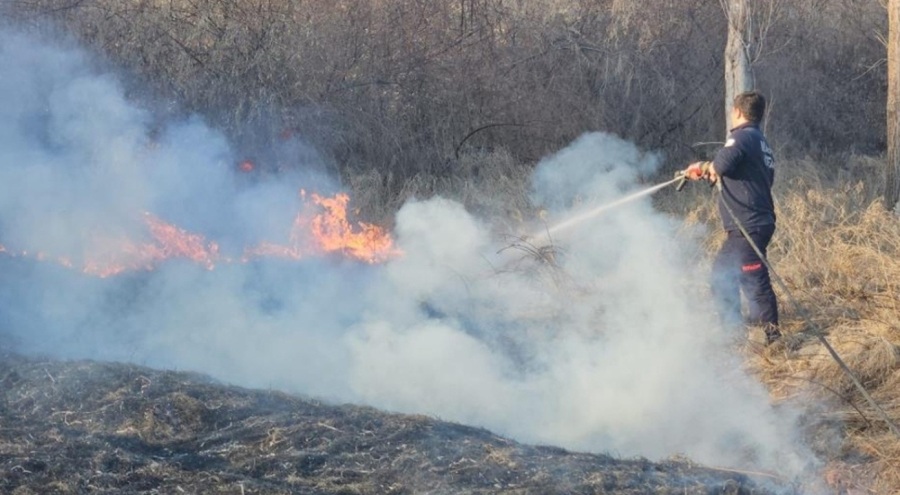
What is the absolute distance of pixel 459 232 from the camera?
10.0 meters

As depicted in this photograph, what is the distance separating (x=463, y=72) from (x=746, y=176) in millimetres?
7065

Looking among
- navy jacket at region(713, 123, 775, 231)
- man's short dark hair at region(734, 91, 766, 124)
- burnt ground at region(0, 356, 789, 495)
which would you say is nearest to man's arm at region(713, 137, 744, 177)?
navy jacket at region(713, 123, 775, 231)

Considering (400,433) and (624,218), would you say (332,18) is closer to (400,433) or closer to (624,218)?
(624,218)

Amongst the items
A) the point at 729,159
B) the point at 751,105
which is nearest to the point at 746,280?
the point at 729,159

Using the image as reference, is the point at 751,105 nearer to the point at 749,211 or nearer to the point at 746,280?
the point at 749,211

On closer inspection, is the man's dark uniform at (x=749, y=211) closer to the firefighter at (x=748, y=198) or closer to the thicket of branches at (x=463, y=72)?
the firefighter at (x=748, y=198)

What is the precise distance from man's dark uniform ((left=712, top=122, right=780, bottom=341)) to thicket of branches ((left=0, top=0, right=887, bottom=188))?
5397mm

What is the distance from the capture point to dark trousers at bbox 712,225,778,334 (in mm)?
7992

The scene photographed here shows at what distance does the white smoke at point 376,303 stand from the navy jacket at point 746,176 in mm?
949

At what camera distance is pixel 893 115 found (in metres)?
11.7

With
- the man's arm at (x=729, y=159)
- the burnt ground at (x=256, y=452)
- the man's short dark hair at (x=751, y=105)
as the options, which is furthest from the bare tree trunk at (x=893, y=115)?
the burnt ground at (x=256, y=452)

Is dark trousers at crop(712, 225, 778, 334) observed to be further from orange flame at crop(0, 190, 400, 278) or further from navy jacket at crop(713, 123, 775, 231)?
orange flame at crop(0, 190, 400, 278)

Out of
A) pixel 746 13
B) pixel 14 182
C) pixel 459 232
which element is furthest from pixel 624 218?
pixel 14 182

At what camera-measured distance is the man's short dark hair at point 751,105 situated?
7.88 metres
